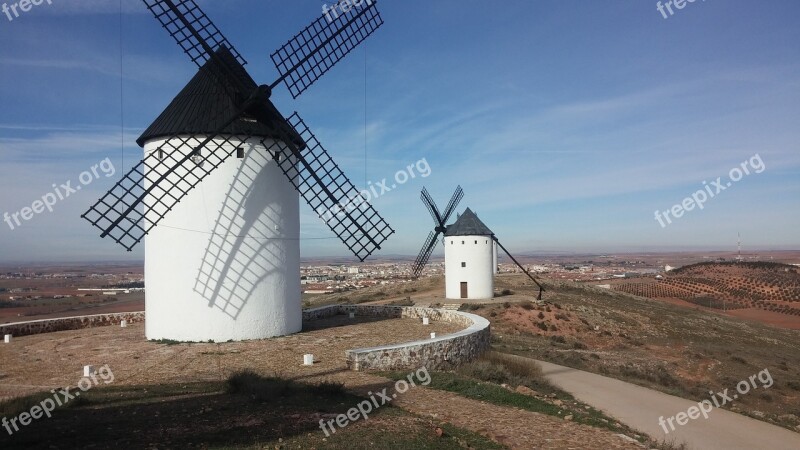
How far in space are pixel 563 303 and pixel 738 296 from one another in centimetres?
3491

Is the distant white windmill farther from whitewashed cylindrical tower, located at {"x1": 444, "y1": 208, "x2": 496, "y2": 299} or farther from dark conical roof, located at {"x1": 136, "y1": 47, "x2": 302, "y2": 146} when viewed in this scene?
dark conical roof, located at {"x1": 136, "y1": 47, "x2": 302, "y2": 146}

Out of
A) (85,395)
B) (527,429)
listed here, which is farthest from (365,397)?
(85,395)

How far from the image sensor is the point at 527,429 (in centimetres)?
770

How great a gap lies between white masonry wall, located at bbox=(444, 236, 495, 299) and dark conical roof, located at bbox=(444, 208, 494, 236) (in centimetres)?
23

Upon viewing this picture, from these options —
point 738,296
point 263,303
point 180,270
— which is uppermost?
point 180,270

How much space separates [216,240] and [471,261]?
18.8 m

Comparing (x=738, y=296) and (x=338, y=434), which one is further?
(x=738, y=296)

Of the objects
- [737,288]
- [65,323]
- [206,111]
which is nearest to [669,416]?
[206,111]

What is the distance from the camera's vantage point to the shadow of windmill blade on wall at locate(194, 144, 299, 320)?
45.1 ft

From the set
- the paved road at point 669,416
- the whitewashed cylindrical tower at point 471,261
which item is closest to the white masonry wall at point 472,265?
the whitewashed cylindrical tower at point 471,261

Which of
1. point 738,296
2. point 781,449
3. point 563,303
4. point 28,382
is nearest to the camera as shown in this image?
point 781,449

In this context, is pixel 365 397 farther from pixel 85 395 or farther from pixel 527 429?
pixel 85 395

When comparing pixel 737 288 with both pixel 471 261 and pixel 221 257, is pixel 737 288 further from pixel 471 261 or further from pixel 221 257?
pixel 221 257

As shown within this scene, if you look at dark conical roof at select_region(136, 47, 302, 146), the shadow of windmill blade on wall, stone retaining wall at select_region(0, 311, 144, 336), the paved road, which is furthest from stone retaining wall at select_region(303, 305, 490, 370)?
stone retaining wall at select_region(0, 311, 144, 336)
